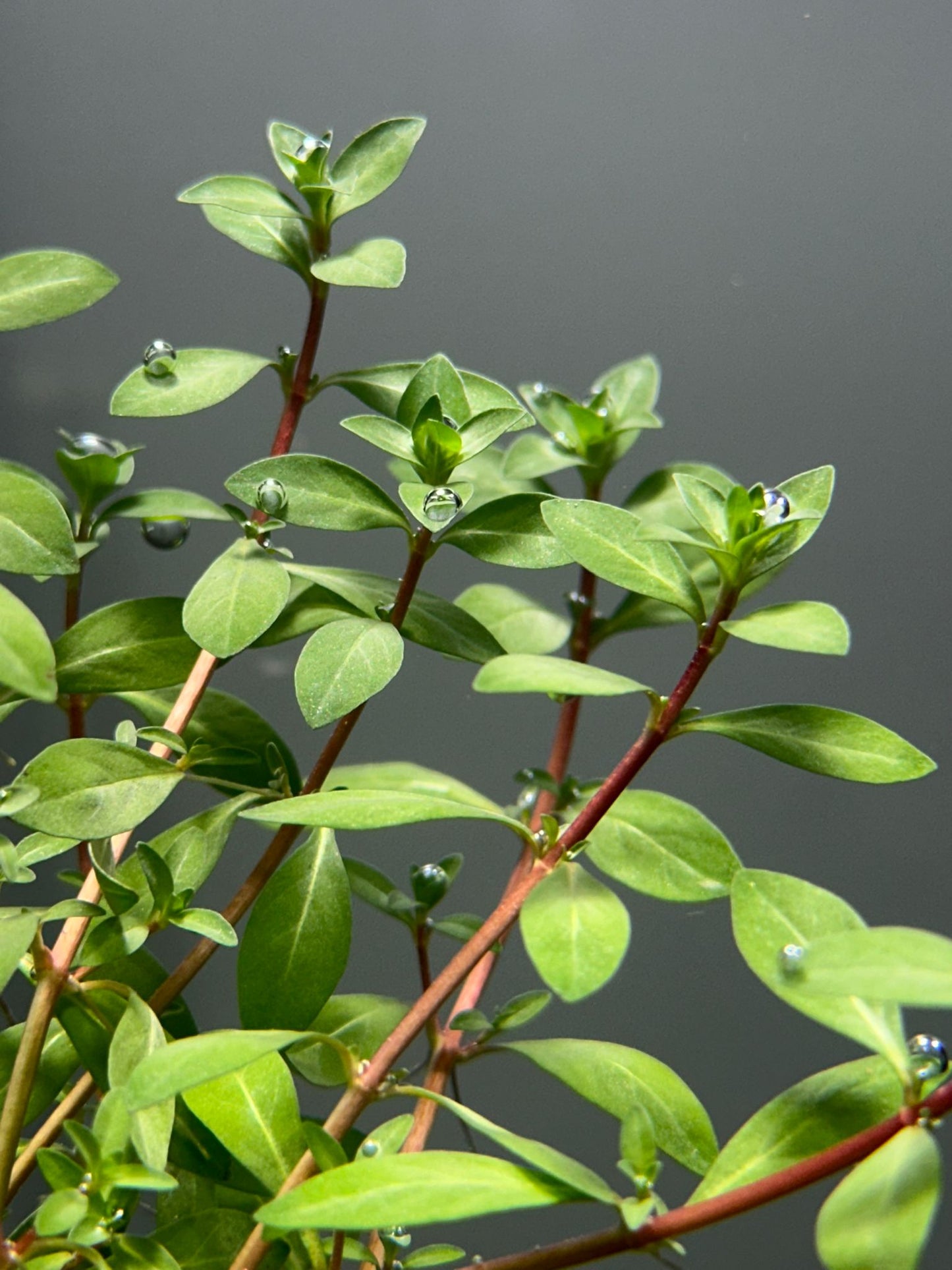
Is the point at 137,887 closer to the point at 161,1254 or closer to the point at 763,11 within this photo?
the point at 161,1254

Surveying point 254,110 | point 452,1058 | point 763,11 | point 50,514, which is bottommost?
point 452,1058

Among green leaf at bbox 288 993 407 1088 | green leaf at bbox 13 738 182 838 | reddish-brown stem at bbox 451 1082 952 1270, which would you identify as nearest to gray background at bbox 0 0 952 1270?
green leaf at bbox 288 993 407 1088

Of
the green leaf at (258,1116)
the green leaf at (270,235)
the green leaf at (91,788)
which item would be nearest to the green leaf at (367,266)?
the green leaf at (270,235)

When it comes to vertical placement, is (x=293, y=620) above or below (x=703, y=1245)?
above

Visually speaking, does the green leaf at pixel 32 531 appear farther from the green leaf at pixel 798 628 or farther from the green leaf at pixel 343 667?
the green leaf at pixel 798 628

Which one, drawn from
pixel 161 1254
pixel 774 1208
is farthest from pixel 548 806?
pixel 774 1208

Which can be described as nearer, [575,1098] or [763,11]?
[763,11]

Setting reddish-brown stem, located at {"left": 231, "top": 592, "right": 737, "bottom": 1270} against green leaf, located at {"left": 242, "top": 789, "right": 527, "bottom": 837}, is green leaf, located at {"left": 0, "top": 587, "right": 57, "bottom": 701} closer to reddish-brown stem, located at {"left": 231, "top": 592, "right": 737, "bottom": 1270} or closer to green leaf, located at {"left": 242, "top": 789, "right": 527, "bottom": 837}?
green leaf, located at {"left": 242, "top": 789, "right": 527, "bottom": 837}

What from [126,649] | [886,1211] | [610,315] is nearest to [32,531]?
[126,649]
